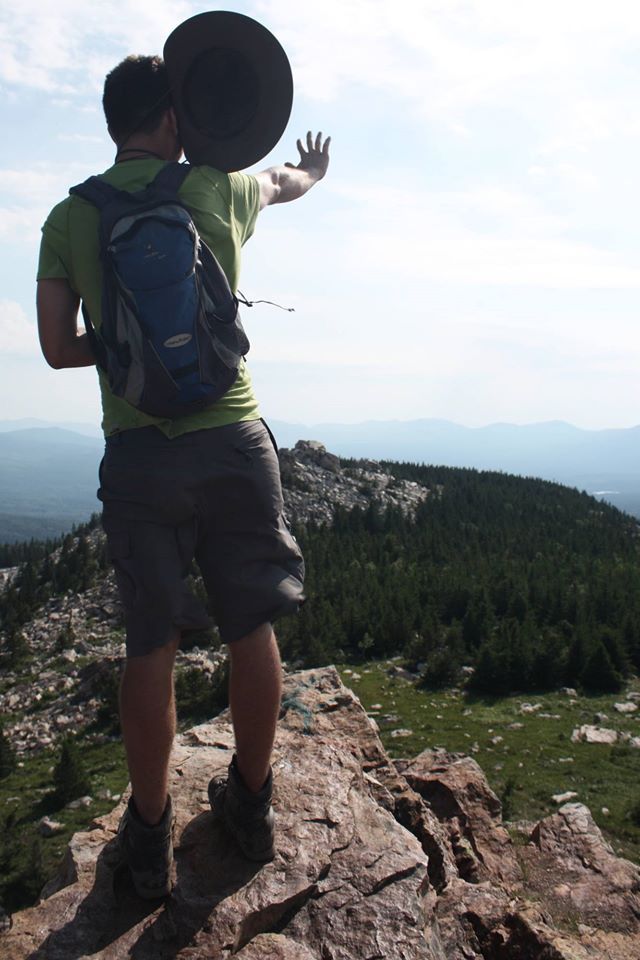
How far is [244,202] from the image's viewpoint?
13.0 ft

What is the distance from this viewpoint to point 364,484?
6156cm

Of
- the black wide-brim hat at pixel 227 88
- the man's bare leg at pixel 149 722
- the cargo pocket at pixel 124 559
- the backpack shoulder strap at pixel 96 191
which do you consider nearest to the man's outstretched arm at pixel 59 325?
the backpack shoulder strap at pixel 96 191

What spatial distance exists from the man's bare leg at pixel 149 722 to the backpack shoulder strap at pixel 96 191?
6.82 ft

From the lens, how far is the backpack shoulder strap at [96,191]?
11.5 feet

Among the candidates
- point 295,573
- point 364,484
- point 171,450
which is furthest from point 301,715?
point 364,484

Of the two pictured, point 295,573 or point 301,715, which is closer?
point 295,573

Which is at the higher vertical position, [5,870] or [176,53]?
[176,53]

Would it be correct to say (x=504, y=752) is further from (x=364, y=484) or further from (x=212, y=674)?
(x=364, y=484)

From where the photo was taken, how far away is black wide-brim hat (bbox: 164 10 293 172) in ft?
12.1

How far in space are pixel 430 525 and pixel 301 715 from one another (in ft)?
159

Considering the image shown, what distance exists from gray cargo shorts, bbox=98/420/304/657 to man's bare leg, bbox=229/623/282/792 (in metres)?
0.10

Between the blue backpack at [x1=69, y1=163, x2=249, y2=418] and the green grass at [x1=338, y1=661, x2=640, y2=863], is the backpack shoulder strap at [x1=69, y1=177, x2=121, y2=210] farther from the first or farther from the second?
the green grass at [x1=338, y1=661, x2=640, y2=863]

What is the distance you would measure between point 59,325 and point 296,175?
6.23 feet

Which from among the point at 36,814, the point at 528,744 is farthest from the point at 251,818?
the point at 36,814
